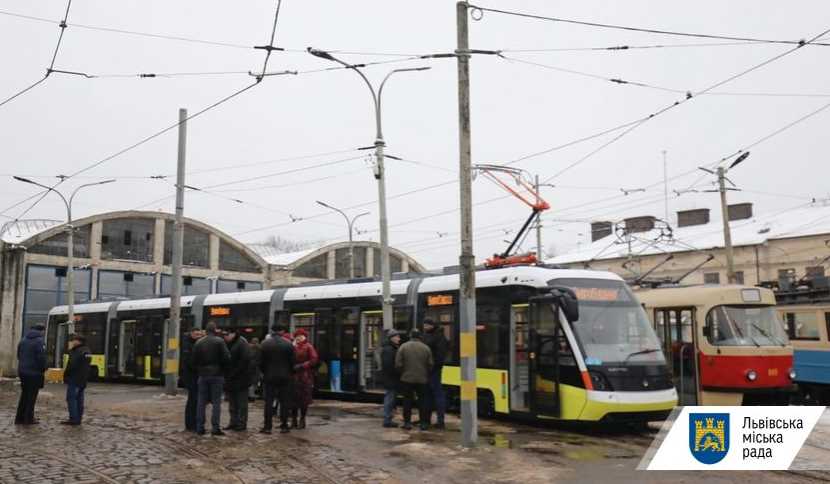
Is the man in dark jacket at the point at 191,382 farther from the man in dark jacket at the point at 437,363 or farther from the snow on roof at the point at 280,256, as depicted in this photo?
the snow on roof at the point at 280,256

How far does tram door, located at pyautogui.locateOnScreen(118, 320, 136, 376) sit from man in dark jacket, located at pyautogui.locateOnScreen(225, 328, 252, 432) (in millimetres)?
15962

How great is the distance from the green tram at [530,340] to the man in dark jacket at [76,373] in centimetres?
645

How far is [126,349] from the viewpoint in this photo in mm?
28531

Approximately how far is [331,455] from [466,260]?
135 inches

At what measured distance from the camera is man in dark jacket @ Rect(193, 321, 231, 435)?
12531 mm

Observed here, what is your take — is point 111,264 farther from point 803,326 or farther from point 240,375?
point 803,326

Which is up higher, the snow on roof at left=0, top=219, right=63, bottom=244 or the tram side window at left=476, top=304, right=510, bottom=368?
the snow on roof at left=0, top=219, right=63, bottom=244

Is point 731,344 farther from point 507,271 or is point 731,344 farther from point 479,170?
point 479,170

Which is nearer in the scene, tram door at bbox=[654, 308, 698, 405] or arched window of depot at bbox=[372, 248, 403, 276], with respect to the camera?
tram door at bbox=[654, 308, 698, 405]

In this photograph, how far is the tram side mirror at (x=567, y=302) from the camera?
12898mm

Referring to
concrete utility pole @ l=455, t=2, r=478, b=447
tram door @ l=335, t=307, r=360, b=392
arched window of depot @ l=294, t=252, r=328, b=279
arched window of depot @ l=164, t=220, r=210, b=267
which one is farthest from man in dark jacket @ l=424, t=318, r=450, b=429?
arched window of depot @ l=294, t=252, r=328, b=279

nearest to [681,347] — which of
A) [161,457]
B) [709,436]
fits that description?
[709,436]

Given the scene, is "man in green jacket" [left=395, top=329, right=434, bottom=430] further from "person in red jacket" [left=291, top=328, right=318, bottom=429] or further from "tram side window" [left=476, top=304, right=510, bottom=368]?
"tram side window" [left=476, top=304, right=510, bottom=368]

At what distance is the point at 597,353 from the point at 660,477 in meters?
4.04
